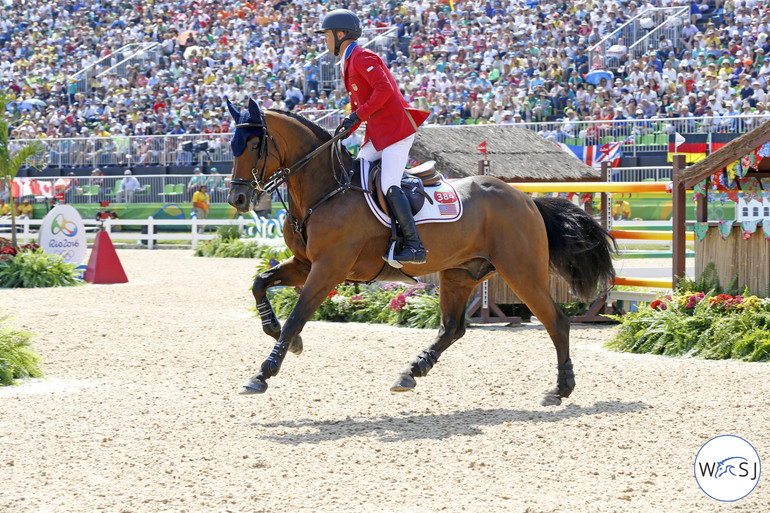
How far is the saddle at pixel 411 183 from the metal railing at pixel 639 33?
830 inches

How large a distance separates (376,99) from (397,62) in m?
26.6

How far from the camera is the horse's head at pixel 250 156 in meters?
6.67

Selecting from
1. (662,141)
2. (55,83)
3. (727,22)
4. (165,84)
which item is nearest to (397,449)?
(662,141)

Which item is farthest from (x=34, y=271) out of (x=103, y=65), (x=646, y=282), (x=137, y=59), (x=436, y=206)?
(x=103, y=65)

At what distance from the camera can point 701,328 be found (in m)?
9.13

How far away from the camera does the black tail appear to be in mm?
7938

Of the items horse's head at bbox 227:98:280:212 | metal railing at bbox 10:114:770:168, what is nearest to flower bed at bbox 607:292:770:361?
horse's head at bbox 227:98:280:212

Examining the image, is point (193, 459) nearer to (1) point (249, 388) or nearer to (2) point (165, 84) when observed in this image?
(1) point (249, 388)

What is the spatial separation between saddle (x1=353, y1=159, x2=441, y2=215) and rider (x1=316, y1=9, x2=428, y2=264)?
0.20 feet

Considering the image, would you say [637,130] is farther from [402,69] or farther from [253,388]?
[253,388]

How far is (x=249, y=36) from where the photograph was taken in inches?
1521

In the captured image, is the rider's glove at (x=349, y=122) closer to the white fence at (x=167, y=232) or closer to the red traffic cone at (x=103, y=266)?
the red traffic cone at (x=103, y=266)

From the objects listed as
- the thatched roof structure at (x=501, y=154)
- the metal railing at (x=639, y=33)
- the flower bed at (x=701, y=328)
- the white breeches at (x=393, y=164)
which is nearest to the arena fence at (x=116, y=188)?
the metal railing at (x=639, y=33)

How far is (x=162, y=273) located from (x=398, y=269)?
1314 cm
